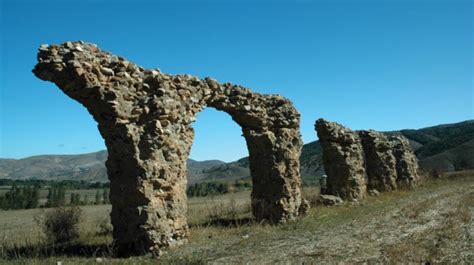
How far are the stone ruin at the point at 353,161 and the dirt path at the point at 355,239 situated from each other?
4637 millimetres

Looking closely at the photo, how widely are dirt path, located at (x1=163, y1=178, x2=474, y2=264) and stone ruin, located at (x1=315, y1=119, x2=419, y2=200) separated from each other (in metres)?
4.64

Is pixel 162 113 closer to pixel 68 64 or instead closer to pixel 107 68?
pixel 107 68

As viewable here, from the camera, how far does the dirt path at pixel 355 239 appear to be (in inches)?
312

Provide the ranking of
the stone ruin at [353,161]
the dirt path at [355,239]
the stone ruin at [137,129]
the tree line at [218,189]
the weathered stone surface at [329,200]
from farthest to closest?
the tree line at [218,189] < the stone ruin at [353,161] < the weathered stone surface at [329,200] < the stone ruin at [137,129] < the dirt path at [355,239]

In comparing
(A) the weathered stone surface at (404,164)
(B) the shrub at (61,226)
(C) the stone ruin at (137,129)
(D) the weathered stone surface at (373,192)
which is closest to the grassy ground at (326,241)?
(B) the shrub at (61,226)

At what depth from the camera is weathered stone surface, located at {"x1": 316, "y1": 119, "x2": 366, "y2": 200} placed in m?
19.2

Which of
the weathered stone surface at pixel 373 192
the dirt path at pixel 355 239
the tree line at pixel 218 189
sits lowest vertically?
the dirt path at pixel 355 239

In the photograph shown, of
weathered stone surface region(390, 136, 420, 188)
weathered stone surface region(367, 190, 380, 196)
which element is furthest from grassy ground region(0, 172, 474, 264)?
weathered stone surface region(390, 136, 420, 188)

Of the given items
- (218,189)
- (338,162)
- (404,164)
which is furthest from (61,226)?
(218,189)

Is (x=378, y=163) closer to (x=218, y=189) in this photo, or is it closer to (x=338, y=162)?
(x=338, y=162)

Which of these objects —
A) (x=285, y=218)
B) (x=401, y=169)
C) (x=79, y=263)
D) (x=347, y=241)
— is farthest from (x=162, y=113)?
(x=401, y=169)

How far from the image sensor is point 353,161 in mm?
19797

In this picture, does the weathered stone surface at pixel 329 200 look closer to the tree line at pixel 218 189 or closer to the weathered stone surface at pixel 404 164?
the weathered stone surface at pixel 404 164

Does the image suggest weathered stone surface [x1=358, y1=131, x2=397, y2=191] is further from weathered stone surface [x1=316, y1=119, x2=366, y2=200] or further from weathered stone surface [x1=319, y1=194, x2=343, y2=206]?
weathered stone surface [x1=319, y1=194, x2=343, y2=206]
